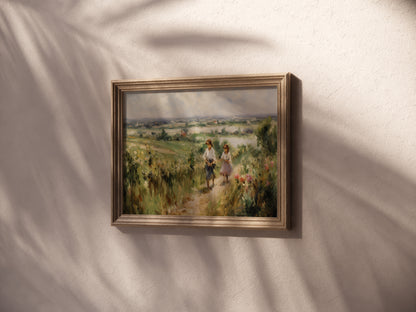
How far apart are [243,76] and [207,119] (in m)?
0.26

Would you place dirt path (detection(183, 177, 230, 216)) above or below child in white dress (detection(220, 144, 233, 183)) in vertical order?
below

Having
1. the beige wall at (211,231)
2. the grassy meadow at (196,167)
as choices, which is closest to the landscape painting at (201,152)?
the grassy meadow at (196,167)

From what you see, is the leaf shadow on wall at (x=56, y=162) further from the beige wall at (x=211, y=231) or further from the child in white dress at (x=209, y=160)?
the child in white dress at (x=209, y=160)

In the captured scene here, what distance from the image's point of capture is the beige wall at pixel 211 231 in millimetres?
2043

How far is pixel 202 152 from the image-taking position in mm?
2240

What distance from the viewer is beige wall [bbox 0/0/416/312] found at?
2043mm

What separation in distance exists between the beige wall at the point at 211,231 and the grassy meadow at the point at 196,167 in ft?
0.37

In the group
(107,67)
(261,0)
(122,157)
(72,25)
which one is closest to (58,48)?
(72,25)

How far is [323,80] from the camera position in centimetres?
211

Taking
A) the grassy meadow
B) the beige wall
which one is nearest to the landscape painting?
the grassy meadow

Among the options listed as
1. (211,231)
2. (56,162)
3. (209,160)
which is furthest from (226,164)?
(56,162)

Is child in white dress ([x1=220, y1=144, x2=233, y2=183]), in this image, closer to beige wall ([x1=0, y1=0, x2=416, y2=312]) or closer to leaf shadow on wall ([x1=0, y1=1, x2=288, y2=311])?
beige wall ([x1=0, y1=0, x2=416, y2=312])

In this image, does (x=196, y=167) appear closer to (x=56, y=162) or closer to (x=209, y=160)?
(x=209, y=160)

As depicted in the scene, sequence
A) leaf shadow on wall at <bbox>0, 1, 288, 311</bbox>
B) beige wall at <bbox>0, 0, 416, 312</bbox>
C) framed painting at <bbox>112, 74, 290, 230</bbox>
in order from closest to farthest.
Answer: beige wall at <bbox>0, 0, 416, 312</bbox>
framed painting at <bbox>112, 74, 290, 230</bbox>
leaf shadow on wall at <bbox>0, 1, 288, 311</bbox>
